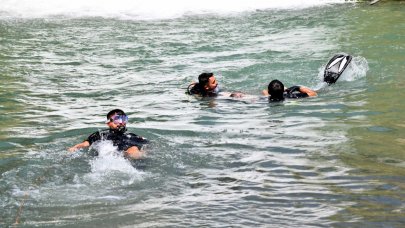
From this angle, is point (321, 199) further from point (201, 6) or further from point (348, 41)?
point (201, 6)

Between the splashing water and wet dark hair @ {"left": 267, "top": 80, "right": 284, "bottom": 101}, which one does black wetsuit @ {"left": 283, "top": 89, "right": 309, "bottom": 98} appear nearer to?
wet dark hair @ {"left": 267, "top": 80, "right": 284, "bottom": 101}

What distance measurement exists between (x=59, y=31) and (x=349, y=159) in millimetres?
Result: 16996

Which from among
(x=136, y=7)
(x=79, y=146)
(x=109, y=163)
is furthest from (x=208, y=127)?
(x=136, y=7)

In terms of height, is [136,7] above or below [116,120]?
above

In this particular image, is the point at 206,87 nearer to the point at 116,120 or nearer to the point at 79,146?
the point at 116,120

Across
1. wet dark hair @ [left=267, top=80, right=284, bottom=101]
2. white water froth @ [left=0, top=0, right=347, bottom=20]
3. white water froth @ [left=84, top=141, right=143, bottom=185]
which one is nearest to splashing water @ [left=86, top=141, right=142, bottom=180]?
white water froth @ [left=84, top=141, right=143, bottom=185]

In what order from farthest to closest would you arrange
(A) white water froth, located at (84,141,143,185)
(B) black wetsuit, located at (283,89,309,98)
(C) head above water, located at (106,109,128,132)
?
(B) black wetsuit, located at (283,89,309,98)
(C) head above water, located at (106,109,128,132)
(A) white water froth, located at (84,141,143,185)

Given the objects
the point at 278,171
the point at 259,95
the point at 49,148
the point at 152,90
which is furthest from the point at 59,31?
the point at 278,171

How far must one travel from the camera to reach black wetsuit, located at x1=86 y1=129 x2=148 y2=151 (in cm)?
920

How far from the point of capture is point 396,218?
20.4 feet

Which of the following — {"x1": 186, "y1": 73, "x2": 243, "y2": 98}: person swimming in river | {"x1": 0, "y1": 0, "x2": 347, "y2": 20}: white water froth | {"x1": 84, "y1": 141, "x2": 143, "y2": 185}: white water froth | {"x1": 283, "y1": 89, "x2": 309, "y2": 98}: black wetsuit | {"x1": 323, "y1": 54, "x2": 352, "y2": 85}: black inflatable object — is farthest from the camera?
{"x1": 0, "y1": 0, "x2": 347, "y2": 20}: white water froth

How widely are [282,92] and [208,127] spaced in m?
2.15

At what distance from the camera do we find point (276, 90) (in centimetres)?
1206

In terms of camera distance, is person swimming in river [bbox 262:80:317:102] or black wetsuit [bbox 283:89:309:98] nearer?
person swimming in river [bbox 262:80:317:102]
